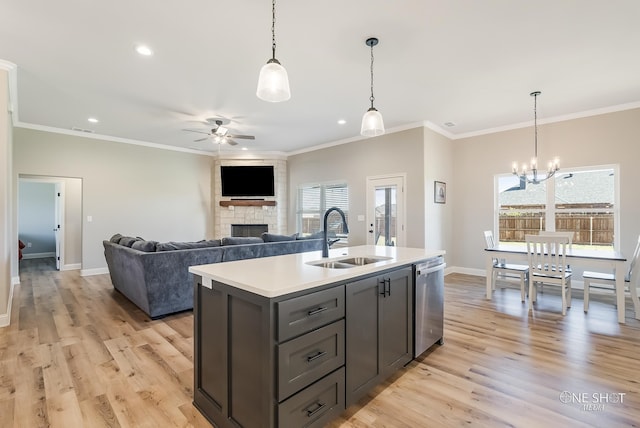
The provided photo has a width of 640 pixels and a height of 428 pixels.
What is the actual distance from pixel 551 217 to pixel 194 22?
595cm

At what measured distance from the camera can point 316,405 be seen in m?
1.66

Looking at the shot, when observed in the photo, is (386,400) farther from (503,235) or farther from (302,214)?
(302,214)

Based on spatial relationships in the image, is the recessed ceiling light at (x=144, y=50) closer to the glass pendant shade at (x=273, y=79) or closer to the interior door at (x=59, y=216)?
the glass pendant shade at (x=273, y=79)

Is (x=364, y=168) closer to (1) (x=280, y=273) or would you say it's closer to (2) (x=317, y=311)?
(1) (x=280, y=273)

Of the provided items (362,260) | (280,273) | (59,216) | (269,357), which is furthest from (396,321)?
(59,216)

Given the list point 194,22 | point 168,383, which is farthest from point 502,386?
point 194,22

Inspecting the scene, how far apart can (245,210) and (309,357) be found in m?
6.55

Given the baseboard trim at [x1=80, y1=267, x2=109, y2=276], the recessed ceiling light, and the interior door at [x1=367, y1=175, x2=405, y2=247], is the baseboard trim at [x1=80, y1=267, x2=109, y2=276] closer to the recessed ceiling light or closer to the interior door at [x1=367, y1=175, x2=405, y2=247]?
the recessed ceiling light

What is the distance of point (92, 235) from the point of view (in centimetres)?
620

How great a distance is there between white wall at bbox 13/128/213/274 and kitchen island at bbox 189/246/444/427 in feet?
18.9

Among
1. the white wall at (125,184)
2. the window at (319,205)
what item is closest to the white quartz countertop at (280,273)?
the window at (319,205)

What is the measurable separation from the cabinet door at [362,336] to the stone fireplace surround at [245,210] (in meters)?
5.96

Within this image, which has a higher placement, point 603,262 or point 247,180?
point 247,180

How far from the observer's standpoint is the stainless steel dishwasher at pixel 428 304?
250 cm
